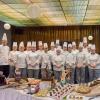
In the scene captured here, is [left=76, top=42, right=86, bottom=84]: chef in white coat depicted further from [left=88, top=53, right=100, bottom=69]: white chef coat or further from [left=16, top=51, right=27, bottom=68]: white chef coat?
[left=16, top=51, right=27, bottom=68]: white chef coat

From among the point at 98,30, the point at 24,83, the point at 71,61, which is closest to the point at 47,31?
the point at 98,30

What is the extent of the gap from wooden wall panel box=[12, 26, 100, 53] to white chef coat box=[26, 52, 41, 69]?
16.4 feet

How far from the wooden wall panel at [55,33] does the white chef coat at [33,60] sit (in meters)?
4.99

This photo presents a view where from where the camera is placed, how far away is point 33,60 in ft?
27.3

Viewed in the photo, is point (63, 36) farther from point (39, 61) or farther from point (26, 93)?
point (26, 93)

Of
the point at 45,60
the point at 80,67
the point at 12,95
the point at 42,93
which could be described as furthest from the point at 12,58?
the point at 42,93

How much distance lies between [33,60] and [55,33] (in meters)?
5.25

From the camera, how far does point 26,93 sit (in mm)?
2877

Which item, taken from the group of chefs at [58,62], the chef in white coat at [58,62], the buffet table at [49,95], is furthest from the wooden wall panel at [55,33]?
the buffet table at [49,95]

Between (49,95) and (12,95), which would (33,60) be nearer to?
(12,95)

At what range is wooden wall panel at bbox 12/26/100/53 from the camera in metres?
13.0

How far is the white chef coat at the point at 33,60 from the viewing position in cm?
831

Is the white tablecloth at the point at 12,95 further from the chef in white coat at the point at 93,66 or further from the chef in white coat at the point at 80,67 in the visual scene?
the chef in white coat at the point at 80,67

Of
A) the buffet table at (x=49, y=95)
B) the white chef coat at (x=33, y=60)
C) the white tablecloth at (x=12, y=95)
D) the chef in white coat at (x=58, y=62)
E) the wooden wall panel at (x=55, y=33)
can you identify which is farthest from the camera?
the wooden wall panel at (x=55, y=33)
